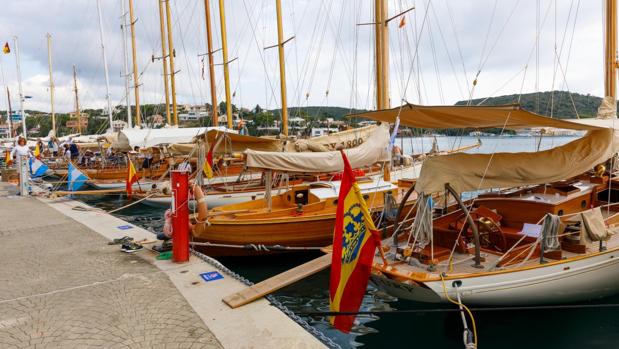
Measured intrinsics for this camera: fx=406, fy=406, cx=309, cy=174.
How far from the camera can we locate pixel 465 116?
20.9 feet

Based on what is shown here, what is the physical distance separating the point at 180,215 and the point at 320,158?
15.2ft

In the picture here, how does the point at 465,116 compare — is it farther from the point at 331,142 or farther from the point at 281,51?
the point at 281,51

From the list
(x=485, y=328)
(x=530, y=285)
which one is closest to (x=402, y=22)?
(x=530, y=285)

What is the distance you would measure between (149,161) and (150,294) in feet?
55.7

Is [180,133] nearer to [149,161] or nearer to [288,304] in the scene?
[149,161]

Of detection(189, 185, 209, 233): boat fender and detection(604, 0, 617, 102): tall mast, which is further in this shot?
detection(604, 0, 617, 102): tall mast

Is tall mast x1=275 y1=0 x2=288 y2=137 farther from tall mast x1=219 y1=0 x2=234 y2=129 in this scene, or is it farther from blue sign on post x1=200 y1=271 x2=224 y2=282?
blue sign on post x1=200 y1=271 x2=224 y2=282

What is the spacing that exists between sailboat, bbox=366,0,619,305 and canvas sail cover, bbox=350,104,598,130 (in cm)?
2

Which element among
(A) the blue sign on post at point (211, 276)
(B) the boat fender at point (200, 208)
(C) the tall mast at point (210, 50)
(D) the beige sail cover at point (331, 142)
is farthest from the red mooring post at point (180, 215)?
(C) the tall mast at point (210, 50)

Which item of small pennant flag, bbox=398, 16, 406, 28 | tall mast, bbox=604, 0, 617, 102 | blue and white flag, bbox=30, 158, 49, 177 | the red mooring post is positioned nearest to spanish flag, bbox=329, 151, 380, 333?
the red mooring post

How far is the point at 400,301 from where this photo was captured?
739 cm

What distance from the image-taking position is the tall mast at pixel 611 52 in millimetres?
11594

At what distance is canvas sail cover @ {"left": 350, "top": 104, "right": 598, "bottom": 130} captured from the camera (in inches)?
225

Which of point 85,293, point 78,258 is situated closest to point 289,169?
point 78,258
